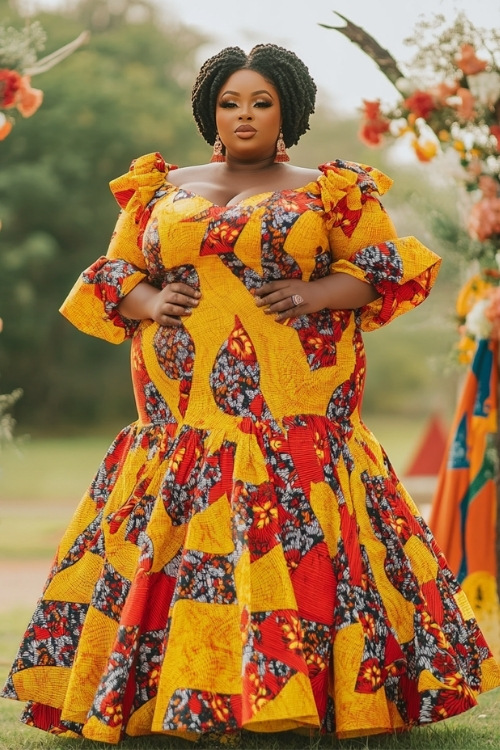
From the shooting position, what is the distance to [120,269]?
11.8ft

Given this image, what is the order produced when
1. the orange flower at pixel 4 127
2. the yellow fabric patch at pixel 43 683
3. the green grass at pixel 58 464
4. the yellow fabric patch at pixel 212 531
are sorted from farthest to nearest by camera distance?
the green grass at pixel 58 464 < the orange flower at pixel 4 127 < the yellow fabric patch at pixel 43 683 < the yellow fabric patch at pixel 212 531

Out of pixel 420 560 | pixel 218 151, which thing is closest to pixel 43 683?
pixel 420 560

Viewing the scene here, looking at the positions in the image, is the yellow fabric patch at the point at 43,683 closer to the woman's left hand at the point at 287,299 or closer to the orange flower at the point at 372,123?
the woman's left hand at the point at 287,299

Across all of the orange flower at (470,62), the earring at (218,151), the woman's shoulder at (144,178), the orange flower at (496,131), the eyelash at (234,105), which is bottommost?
the woman's shoulder at (144,178)

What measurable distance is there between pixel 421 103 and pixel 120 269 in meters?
2.18

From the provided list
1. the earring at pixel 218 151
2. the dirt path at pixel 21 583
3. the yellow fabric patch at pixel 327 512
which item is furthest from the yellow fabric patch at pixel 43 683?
the dirt path at pixel 21 583

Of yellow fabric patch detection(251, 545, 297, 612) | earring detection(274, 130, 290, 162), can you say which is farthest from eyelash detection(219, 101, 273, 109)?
yellow fabric patch detection(251, 545, 297, 612)

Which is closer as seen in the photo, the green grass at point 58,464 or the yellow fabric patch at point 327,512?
the yellow fabric patch at point 327,512

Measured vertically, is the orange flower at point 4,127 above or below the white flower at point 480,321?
above

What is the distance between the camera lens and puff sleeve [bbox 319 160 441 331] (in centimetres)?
343

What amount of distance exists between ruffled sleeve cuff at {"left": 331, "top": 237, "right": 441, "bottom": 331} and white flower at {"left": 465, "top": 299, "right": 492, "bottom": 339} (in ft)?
5.76

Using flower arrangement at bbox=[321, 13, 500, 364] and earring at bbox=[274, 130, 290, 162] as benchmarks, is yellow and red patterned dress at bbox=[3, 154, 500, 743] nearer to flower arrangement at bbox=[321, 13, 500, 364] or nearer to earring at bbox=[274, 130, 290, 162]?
earring at bbox=[274, 130, 290, 162]

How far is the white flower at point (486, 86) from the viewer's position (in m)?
5.16

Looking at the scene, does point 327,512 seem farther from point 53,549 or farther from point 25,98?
point 53,549
